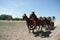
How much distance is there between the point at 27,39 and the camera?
44.5ft

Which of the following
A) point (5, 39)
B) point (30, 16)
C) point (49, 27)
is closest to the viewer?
point (5, 39)

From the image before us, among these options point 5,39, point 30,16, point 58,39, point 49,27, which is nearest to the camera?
point 58,39

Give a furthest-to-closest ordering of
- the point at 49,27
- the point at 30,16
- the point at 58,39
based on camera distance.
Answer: the point at 49,27, the point at 30,16, the point at 58,39

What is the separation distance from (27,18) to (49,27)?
17.0 ft

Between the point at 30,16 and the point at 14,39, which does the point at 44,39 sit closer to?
the point at 14,39

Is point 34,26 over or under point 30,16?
under

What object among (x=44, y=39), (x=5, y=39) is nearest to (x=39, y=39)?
(x=44, y=39)

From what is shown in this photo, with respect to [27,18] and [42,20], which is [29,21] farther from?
[42,20]

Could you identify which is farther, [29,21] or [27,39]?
[29,21]

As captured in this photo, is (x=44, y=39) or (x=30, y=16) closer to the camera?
(x=44, y=39)

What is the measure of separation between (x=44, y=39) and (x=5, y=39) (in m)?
3.27

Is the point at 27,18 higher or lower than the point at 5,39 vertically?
higher

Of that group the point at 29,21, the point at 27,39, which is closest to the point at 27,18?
the point at 29,21

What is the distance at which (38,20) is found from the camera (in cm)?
1666
